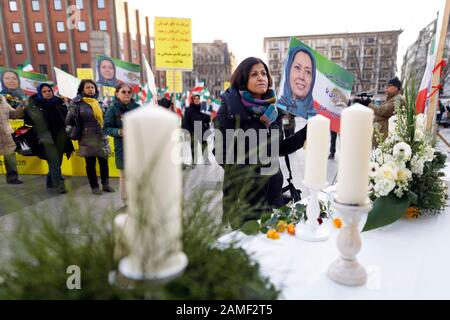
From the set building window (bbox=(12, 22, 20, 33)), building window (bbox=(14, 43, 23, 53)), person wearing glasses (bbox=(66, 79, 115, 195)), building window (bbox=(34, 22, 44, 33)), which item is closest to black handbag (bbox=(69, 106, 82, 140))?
person wearing glasses (bbox=(66, 79, 115, 195))

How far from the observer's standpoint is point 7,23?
3353 cm

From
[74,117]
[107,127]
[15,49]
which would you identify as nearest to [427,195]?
[107,127]

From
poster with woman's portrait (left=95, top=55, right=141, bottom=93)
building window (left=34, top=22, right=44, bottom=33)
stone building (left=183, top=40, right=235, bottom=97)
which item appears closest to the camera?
poster with woman's portrait (left=95, top=55, right=141, bottom=93)

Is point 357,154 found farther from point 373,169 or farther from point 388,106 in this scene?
Answer: point 388,106

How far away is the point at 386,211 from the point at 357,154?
1.69 feet

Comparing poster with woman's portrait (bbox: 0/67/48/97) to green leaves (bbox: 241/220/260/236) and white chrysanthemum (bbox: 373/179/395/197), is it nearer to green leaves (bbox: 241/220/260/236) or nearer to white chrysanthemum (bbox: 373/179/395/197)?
green leaves (bbox: 241/220/260/236)

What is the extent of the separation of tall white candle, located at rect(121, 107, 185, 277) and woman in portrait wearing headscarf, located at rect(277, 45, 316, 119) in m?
1.57

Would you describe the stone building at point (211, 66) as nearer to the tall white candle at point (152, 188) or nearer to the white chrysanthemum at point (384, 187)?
the white chrysanthemum at point (384, 187)

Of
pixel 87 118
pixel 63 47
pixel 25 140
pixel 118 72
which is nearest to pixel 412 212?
pixel 87 118

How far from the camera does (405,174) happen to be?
122cm

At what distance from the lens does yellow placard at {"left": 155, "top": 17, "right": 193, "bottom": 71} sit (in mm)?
6777

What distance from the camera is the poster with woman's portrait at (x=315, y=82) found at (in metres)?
1.87

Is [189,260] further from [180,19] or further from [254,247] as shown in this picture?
[180,19]
